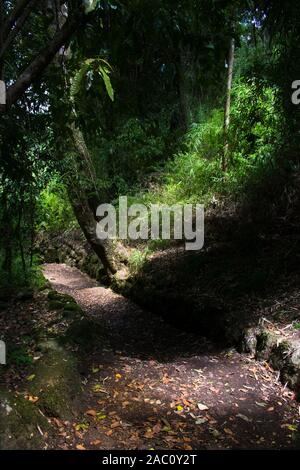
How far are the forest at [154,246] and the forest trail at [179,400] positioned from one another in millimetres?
18

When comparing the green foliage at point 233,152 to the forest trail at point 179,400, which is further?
the green foliage at point 233,152

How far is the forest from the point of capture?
3.27m

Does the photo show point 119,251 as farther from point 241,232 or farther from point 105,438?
point 105,438

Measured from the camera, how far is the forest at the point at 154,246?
327 cm

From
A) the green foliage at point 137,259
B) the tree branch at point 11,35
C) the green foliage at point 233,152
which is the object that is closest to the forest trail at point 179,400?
the green foliage at point 137,259

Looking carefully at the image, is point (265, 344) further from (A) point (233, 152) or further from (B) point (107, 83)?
(A) point (233, 152)

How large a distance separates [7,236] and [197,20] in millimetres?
3970

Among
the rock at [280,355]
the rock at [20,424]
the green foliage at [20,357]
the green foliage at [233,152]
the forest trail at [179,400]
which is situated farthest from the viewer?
the green foliage at [233,152]

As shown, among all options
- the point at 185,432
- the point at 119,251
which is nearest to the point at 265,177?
the point at 119,251

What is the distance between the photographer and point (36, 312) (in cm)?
525

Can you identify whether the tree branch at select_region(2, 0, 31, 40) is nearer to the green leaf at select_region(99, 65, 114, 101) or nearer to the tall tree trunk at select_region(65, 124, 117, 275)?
the green leaf at select_region(99, 65, 114, 101)

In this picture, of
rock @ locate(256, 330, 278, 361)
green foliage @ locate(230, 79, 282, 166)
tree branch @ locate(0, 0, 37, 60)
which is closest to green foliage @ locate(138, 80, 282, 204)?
green foliage @ locate(230, 79, 282, 166)

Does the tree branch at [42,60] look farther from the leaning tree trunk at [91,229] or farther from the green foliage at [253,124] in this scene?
the green foliage at [253,124]

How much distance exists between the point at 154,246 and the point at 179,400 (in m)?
4.38
